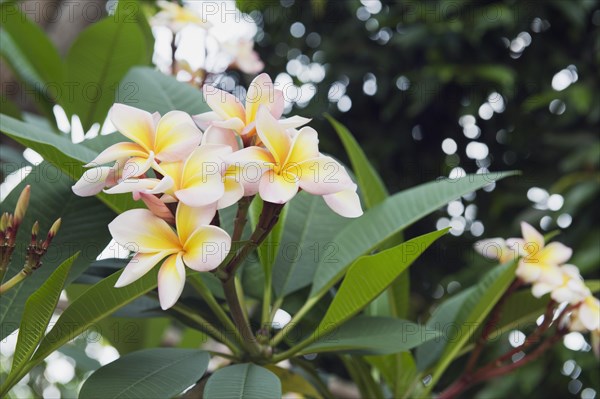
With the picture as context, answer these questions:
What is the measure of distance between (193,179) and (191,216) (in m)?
0.02

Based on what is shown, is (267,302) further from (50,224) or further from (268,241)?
(50,224)

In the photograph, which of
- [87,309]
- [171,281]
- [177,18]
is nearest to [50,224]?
[87,309]

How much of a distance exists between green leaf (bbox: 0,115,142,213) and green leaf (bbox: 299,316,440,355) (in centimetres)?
21

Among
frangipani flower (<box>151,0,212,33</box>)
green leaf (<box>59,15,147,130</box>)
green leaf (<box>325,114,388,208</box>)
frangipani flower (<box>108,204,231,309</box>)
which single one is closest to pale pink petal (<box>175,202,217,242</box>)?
frangipani flower (<box>108,204,231,309</box>)

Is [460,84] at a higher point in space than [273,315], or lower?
lower

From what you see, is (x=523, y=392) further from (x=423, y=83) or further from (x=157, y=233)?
(x=157, y=233)

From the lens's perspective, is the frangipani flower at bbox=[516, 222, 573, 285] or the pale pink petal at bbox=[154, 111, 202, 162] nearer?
the pale pink petal at bbox=[154, 111, 202, 162]

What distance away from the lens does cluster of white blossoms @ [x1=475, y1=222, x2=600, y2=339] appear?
67 cm

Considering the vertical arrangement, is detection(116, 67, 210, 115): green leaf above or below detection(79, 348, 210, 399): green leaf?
above

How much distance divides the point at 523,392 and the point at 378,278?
4.40ft

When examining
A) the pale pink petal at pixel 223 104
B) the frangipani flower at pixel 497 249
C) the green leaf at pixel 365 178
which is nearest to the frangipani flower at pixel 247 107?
the pale pink petal at pixel 223 104

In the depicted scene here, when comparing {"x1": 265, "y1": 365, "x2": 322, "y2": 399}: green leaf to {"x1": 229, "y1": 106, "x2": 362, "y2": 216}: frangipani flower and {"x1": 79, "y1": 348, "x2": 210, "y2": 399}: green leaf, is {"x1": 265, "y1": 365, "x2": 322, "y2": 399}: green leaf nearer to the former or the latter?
{"x1": 79, "y1": 348, "x2": 210, "y2": 399}: green leaf

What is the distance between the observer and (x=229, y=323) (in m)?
0.61

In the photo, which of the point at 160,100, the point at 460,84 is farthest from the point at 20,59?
the point at 460,84
